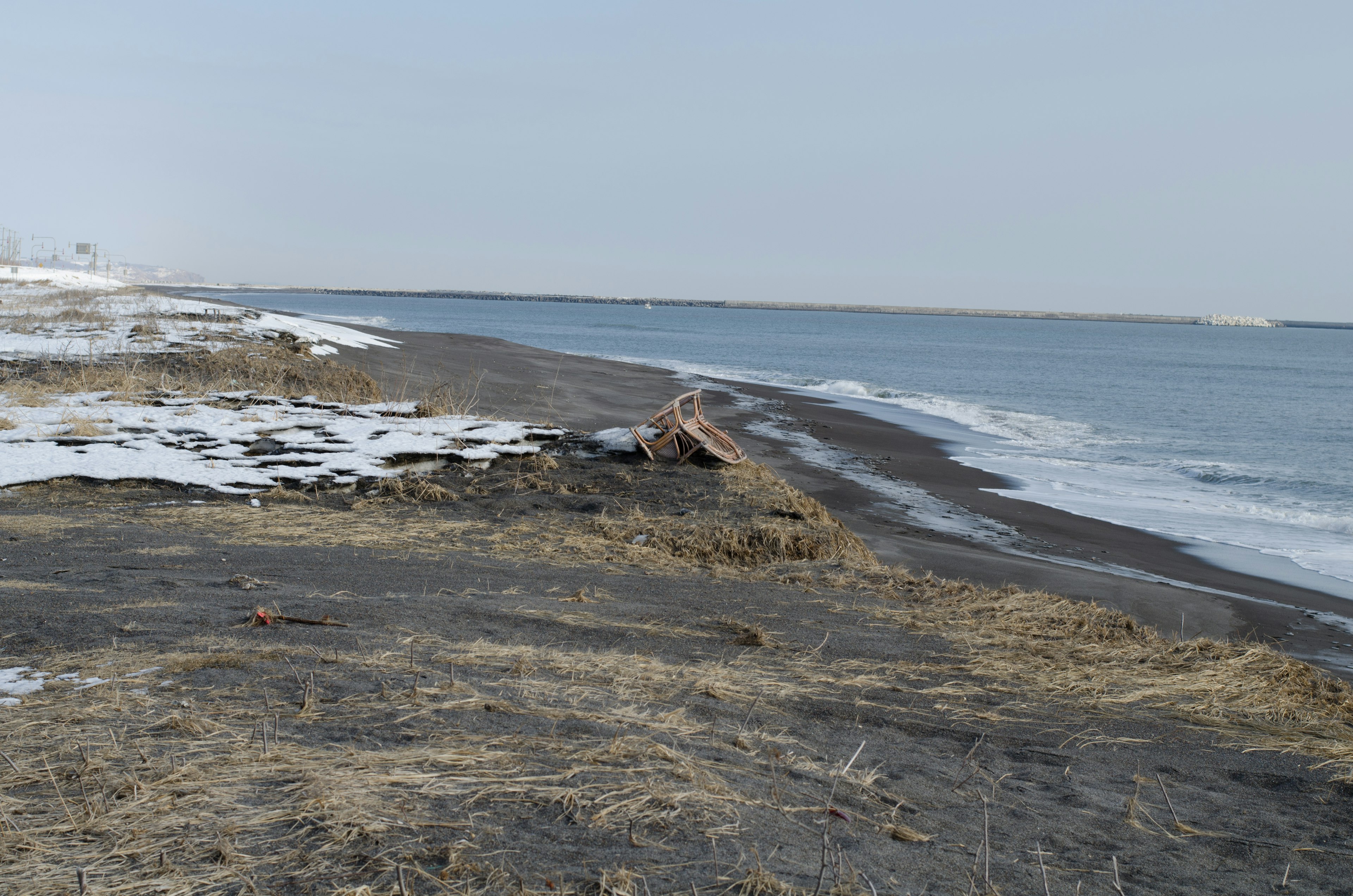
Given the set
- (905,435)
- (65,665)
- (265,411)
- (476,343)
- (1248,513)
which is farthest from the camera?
(476,343)


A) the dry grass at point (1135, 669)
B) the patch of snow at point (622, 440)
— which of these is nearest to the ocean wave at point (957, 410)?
the patch of snow at point (622, 440)

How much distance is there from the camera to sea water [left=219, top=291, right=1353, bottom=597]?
47.2 feet

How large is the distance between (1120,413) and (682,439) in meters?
27.1

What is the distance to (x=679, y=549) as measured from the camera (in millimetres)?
7836

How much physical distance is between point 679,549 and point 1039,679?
12.1 feet

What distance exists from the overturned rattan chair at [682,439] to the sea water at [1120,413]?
23.1 ft

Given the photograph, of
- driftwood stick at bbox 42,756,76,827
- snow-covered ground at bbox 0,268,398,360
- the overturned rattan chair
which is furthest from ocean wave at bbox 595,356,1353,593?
snow-covered ground at bbox 0,268,398,360

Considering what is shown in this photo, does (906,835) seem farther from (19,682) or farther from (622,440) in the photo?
(622,440)

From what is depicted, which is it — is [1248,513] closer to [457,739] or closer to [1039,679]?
[1039,679]

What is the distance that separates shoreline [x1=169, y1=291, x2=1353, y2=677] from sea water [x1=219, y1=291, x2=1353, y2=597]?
90 cm

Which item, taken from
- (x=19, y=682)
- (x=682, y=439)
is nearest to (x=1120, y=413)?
(x=682, y=439)

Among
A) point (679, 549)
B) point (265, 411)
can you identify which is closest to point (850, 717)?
point (679, 549)

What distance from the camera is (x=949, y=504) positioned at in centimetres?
1417

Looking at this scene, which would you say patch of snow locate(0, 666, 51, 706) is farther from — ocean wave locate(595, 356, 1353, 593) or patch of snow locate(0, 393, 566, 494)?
ocean wave locate(595, 356, 1353, 593)
